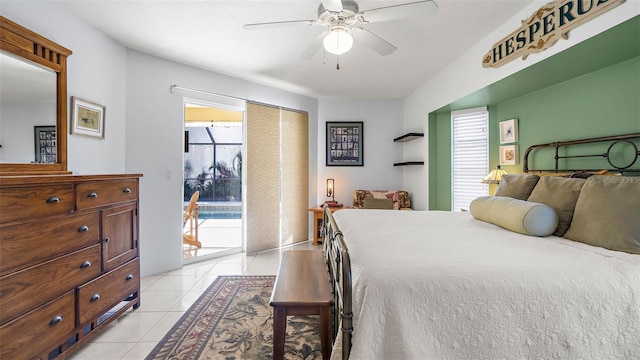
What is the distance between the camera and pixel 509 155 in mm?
3207

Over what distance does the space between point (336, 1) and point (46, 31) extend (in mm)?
2240

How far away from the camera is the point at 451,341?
1.05 meters

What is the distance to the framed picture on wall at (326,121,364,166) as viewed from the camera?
5.05 metres

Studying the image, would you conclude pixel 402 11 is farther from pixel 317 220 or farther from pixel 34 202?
pixel 317 220

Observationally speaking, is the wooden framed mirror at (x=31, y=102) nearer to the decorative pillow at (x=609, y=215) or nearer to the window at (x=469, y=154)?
the decorative pillow at (x=609, y=215)

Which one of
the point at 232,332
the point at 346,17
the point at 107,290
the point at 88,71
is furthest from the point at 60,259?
the point at 346,17

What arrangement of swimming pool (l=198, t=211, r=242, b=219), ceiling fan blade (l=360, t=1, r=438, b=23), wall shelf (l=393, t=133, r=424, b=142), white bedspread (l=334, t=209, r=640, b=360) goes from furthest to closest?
swimming pool (l=198, t=211, r=242, b=219), wall shelf (l=393, t=133, r=424, b=142), ceiling fan blade (l=360, t=1, r=438, b=23), white bedspread (l=334, t=209, r=640, b=360)

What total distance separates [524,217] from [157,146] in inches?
142

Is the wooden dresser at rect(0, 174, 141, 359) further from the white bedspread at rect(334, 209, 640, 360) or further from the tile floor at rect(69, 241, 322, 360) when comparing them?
the white bedspread at rect(334, 209, 640, 360)

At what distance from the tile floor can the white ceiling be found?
2.55 m


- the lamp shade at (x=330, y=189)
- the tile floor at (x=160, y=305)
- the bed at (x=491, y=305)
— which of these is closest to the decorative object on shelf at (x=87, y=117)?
the tile floor at (x=160, y=305)

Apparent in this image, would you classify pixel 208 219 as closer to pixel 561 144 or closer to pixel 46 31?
pixel 46 31

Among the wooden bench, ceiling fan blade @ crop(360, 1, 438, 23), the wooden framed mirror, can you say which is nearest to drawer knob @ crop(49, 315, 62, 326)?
the wooden framed mirror

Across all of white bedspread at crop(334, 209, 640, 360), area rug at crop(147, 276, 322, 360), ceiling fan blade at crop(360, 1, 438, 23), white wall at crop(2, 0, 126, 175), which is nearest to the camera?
white bedspread at crop(334, 209, 640, 360)
